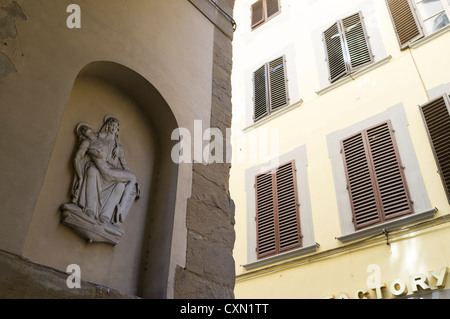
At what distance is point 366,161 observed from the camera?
24.1ft

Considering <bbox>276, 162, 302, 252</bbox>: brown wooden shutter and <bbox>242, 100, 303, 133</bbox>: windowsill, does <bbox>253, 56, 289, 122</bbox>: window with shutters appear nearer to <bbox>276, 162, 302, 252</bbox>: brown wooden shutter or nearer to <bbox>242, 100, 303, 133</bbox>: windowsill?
<bbox>242, 100, 303, 133</bbox>: windowsill

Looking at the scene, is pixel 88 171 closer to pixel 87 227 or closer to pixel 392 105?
pixel 87 227

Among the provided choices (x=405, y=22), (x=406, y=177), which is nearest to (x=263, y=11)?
(x=405, y=22)

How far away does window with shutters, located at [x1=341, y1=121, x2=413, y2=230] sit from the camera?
266 inches

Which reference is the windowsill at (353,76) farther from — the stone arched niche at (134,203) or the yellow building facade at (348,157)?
the stone arched niche at (134,203)

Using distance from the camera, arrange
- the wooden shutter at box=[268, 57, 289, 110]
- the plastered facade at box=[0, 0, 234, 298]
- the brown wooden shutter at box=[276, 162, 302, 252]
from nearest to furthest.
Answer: the plastered facade at box=[0, 0, 234, 298] < the brown wooden shutter at box=[276, 162, 302, 252] < the wooden shutter at box=[268, 57, 289, 110]

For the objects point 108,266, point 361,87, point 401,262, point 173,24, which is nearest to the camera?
point 108,266

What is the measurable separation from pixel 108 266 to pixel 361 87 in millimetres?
6598

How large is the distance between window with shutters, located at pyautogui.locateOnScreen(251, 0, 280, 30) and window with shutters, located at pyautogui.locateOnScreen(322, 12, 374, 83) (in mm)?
2355

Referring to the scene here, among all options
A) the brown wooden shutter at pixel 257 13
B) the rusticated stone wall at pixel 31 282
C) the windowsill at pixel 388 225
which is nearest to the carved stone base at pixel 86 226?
the rusticated stone wall at pixel 31 282

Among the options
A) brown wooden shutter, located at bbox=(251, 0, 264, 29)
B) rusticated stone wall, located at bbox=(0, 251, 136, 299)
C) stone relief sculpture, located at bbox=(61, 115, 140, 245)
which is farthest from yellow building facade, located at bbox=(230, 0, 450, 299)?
rusticated stone wall, located at bbox=(0, 251, 136, 299)
